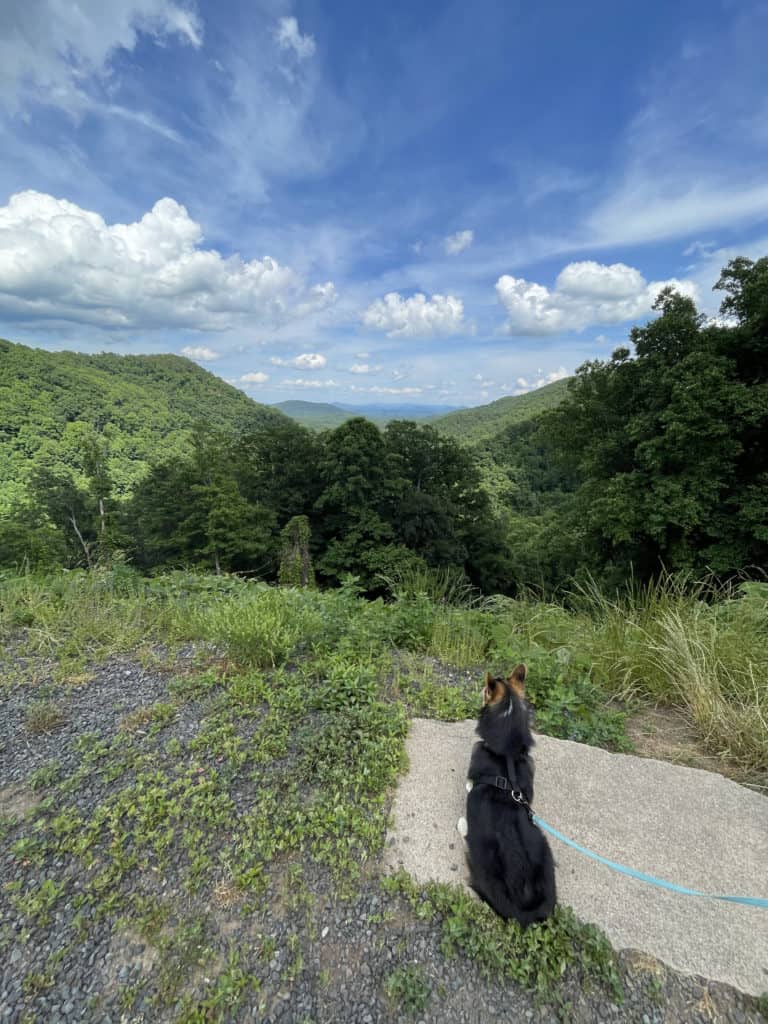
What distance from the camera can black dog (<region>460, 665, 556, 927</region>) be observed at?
1.50 m

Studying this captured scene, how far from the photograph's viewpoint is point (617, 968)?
1.41 m

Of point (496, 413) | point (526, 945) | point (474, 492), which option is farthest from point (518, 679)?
point (496, 413)

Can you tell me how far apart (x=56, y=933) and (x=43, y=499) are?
28573 mm

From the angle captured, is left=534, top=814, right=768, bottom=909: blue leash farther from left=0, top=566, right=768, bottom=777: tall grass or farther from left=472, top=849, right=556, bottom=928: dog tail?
left=0, top=566, right=768, bottom=777: tall grass

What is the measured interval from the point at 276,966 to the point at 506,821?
983 mm

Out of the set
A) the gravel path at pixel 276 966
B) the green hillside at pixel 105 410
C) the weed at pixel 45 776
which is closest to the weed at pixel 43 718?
the weed at pixel 45 776

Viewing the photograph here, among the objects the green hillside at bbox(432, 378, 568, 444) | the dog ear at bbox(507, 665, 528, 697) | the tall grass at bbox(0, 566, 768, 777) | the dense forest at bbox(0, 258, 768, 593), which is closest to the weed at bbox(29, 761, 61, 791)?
the tall grass at bbox(0, 566, 768, 777)

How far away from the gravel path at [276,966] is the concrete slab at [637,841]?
113 millimetres

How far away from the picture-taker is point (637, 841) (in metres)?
1.88

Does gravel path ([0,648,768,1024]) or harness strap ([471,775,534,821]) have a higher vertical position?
harness strap ([471,775,534,821])

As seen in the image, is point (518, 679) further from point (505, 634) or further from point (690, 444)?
Answer: point (690, 444)

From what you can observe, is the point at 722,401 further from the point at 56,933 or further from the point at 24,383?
the point at 24,383

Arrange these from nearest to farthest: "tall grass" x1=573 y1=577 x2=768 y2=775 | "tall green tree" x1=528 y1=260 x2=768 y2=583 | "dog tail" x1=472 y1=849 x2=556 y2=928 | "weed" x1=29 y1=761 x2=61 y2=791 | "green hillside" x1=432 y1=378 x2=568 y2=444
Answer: "dog tail" x1=472 y1=849 x2=556 y2=928 → "weed" x1=29 y1=761 x2=61 y2=791 → "tall grass" x1=573 y1=577 x2=768 y2=775 → "tall green tree" x1=528 y1=260 x2=768 y2=583 → "green hillside" x1=432 y1=378 x2=568 y2=444

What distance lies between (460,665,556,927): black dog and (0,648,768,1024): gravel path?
23 centimetres
